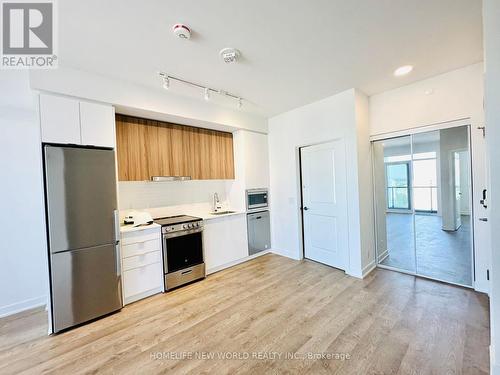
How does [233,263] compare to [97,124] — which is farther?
[233,263]

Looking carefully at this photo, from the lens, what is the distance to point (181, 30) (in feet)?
5.95

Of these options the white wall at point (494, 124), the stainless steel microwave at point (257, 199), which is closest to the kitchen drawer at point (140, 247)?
the stainless steel microwave at point (257, 199)

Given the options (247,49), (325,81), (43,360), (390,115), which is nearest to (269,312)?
(43,360)

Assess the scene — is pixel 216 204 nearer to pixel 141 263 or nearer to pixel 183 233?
pixel 183 233

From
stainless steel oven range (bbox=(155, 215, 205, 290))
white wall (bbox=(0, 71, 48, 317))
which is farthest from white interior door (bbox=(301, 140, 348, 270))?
white wall (bbox=(0, 71, 48, 317))

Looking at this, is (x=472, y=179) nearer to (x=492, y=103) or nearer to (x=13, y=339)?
(x=492, y=103)

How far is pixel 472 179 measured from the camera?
2631 millimetres

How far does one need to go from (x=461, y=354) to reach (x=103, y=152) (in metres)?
3.95

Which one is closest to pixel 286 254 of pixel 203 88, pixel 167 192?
pixel 167 192

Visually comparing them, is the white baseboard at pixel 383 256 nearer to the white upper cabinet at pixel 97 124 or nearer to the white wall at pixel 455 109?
the white wall at pixel 455 109

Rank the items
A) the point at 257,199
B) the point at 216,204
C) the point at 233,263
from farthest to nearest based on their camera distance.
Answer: the point at 257,199, the point at 216,204, the point at 233,263

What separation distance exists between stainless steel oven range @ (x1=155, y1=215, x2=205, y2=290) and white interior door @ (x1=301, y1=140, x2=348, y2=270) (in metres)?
2.01

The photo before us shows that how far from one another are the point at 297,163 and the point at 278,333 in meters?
2.80

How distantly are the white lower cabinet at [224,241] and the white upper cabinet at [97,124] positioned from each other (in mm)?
1820
